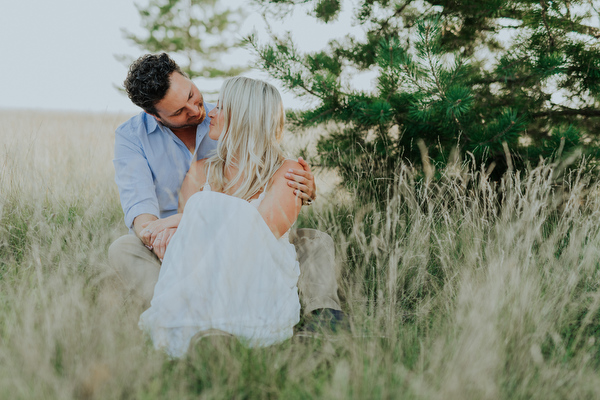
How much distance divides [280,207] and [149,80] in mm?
1116

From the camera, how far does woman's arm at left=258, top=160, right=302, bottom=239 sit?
1845 millimetres

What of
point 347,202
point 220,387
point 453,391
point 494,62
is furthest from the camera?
point 347,202

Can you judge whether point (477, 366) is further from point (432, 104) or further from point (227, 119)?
point (227, 119)

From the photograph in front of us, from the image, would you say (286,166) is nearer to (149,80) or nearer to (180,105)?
(180,105)

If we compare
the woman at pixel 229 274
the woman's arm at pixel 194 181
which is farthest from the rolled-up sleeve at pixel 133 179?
the woman at pixel 229 274

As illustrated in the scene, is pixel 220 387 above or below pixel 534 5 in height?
below

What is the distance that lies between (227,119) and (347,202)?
1206mm

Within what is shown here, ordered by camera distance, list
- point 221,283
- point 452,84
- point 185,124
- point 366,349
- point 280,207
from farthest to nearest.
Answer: point 185,124, point 452,84, point 280,207, point 221,283, point 366,349

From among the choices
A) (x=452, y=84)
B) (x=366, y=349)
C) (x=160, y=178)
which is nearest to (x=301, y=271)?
(x=366, y=349)

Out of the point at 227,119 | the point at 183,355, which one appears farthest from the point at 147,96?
the point at 183,355

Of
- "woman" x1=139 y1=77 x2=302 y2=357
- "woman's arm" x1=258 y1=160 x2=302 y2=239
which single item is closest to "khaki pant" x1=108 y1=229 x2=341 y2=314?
"woman" x1=139 y1=77 x2=302 y2=357

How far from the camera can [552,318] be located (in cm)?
161

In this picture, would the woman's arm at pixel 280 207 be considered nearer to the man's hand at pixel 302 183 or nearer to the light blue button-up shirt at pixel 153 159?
the man's hand at pixel 302 183

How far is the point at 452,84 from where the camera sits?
214cm
